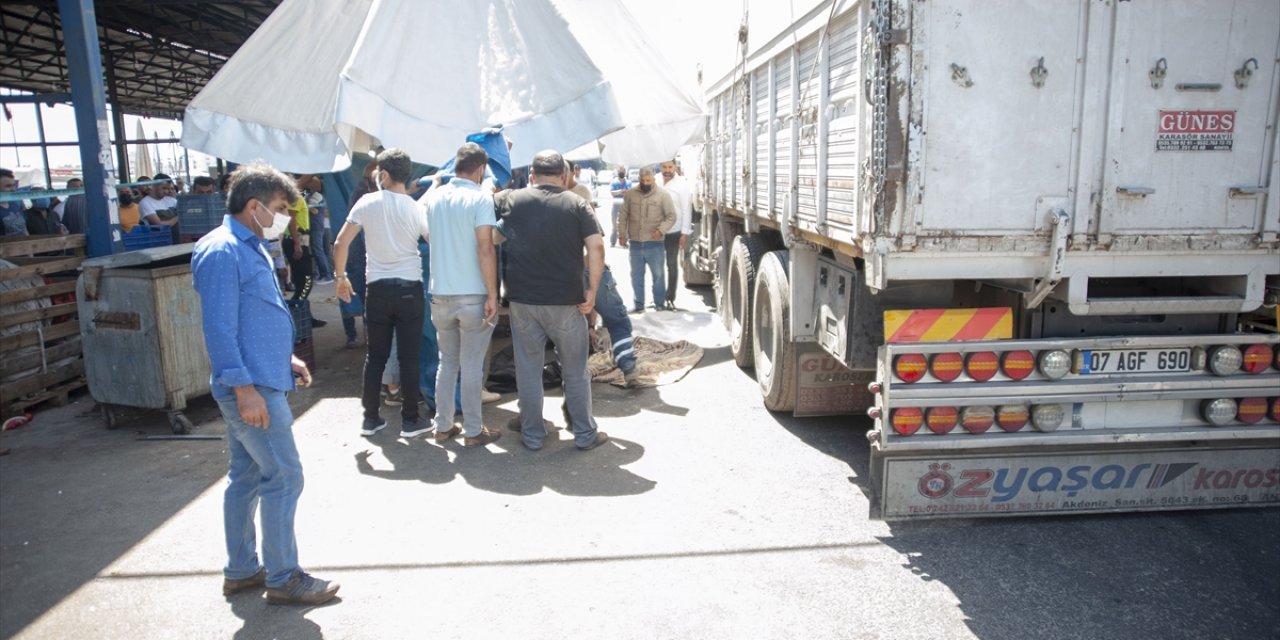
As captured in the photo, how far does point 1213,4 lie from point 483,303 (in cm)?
414

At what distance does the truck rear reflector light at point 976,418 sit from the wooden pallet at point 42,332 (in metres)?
6.76

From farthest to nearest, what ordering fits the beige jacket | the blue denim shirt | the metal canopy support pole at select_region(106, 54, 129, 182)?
the metal canopy support pole at select_region(106, 54, 129, 182) → the beige jacket → the blue denim shirt

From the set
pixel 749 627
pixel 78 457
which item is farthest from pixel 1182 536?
pixel 78 457

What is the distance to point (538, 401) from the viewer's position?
5.55m

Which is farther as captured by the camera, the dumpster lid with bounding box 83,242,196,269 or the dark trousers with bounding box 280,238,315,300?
the dark trousers with bounding box 280,238,315,300

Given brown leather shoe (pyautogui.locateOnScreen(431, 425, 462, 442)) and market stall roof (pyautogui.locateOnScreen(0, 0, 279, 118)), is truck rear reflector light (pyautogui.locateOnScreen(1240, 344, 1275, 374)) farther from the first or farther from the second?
market stall roof (pyautogui.locateOnScreen(0, 0, 279, 118))

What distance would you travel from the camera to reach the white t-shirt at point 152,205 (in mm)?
12227

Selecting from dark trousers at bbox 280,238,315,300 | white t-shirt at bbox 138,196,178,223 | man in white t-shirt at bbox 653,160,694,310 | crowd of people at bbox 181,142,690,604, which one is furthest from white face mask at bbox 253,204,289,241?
white t-shirt at bbox 138,196,178,223

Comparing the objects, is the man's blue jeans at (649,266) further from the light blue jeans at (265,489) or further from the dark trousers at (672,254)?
the light blue jeans at (265,489)

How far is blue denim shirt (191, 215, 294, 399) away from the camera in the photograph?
3.23m

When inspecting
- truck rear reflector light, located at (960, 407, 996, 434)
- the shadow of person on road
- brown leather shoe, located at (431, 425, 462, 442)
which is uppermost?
truck rear reflector light, located at (960, 407, 996, 434)

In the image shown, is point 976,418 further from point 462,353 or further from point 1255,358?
point 462,353

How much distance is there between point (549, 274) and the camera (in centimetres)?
523

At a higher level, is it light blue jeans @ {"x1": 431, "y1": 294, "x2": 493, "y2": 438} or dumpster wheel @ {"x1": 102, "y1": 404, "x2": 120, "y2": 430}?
light blue jeans @ {"x1": 431, "y1": 294, "x2": 493, "y2": 438}
